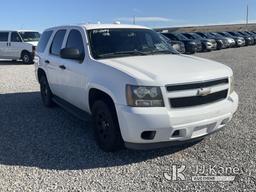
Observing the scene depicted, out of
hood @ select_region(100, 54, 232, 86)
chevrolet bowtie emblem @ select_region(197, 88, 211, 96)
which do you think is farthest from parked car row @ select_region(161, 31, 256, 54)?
chevrolet bowtie emblem @ select_region(197, 88, 211, 96)

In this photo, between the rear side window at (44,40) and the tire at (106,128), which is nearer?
the tire at (106,128)

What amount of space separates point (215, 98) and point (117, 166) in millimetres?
1625

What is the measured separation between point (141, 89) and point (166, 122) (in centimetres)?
51

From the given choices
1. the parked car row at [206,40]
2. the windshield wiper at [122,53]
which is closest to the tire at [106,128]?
the windshield wiper at [122,53]

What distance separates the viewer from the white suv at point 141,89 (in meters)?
4.21

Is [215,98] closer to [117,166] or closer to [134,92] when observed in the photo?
[134,92]

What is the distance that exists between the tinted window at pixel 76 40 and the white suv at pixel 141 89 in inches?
0.8

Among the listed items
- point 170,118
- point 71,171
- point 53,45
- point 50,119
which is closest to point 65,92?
point 50,119

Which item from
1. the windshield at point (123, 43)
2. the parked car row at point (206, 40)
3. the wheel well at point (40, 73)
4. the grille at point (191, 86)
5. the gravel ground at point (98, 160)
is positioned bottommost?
the parked car row at point (206, 40)

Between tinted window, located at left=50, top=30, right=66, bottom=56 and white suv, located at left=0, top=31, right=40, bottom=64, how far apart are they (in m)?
12.2

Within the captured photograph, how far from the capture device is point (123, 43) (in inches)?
224

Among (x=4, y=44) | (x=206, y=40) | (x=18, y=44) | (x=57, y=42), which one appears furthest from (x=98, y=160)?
(x=206, y=40)

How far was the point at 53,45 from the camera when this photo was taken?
7168mm

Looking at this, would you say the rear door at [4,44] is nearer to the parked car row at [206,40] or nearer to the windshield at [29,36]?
the windshield at [29,36]
